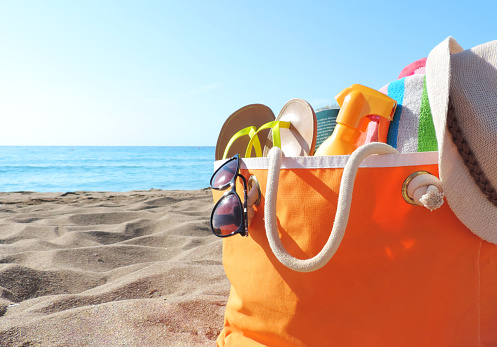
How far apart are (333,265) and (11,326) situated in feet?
3.24

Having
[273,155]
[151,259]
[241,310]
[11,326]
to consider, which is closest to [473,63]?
[273,155]

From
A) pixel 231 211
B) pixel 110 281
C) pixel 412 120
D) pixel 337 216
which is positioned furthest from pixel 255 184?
pixel 110 281

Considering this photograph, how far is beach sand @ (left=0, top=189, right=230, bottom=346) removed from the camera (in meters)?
1.12

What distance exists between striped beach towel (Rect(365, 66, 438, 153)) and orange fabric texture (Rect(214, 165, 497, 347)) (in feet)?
0.34

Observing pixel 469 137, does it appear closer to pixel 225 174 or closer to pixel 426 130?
pixel 426 130

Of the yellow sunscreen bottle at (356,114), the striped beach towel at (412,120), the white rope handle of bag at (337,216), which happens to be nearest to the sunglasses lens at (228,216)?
the white rope handle of bag at (337,216)

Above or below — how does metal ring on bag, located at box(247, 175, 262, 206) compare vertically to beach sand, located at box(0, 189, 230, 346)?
above

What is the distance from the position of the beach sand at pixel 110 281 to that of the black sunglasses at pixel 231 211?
433 millimetres

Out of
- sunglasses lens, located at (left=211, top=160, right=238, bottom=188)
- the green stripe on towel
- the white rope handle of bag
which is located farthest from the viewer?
sunglasses lens, located at (left=211, top=160, right=238, bottom=188)

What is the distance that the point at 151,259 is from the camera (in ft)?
6.50

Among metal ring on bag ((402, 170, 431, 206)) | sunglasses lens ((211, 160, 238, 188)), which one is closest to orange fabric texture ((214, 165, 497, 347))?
metal ring on bag ((402, 170, 431, 206))

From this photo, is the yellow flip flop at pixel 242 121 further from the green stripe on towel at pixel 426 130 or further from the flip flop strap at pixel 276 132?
the green stripe on towel at pixel 426 130

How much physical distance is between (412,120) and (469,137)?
0.14 m

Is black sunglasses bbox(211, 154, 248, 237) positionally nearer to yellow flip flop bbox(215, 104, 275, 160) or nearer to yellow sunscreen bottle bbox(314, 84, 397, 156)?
yellow sunscreen bottle bbox(314, 84, 397, 156)
